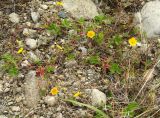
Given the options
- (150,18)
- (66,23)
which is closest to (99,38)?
(66,23)

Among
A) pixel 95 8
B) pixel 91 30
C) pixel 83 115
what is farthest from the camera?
pixel 95 8

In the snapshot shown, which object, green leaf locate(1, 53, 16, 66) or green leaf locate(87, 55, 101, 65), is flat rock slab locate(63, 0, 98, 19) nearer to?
green leaf locate(87, 55, 101, 65)

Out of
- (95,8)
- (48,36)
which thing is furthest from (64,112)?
(95,8)

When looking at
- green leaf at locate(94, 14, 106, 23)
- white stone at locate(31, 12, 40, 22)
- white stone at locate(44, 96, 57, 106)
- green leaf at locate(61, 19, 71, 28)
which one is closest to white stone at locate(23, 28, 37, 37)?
white stone at locate(31, 12, 40, 22)

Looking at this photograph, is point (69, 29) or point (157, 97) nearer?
point (157, 97)

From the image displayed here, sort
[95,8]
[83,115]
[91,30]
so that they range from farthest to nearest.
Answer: [95,8]
[91,30]
[83,115]

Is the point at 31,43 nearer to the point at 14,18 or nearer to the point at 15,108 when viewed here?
the point at 14,18

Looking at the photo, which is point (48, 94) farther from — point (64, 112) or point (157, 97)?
point (157, 97)
